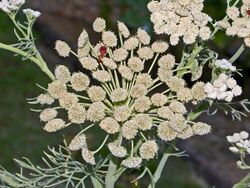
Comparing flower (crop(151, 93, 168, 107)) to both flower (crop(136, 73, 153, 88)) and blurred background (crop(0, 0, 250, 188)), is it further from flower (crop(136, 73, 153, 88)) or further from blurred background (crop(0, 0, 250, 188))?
blurred background (crop(0, 0, 250, 188))

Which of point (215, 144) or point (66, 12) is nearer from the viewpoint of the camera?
point (215, 144)

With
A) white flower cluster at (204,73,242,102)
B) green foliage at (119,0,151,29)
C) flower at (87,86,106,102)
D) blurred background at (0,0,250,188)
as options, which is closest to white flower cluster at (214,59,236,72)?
white flower cluster at (204,73,242,102)

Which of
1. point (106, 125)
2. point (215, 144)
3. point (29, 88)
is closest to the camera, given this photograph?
point (106, 125)

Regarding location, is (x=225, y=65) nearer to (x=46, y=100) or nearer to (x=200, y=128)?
(x=200, y=128)

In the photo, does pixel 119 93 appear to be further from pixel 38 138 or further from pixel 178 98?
pixel 38 138

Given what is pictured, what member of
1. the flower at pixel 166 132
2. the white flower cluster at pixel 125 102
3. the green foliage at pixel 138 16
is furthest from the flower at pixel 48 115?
the green foliage at pixel 138 16

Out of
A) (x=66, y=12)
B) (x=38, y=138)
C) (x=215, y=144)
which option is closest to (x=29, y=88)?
(x=38, y=138)

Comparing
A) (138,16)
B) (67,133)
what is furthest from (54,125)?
(138,16)
